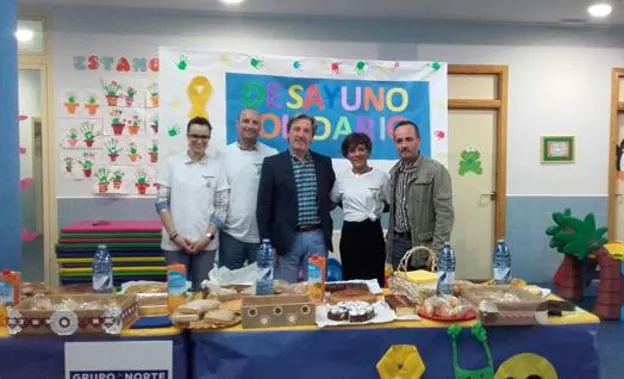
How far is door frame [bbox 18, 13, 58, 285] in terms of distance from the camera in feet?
14.5

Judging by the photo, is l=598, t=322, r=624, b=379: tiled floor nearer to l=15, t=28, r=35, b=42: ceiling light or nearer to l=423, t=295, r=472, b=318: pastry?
l=423, t=295, r=472, b=318: pastry

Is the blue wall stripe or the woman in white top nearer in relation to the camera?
the blue wall stripe

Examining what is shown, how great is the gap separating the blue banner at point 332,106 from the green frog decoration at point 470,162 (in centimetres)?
164

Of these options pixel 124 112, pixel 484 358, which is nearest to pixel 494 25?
pixel 124 112

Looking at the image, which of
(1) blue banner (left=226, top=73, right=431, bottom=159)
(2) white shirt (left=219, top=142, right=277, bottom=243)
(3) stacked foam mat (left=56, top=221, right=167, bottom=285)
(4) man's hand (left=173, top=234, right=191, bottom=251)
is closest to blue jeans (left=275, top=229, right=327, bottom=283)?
(2) white shirt (left=219, top=142, right=277, bottom=243)

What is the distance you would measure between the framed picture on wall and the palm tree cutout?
680 millimetres

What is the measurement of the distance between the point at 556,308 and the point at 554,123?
11.3ft

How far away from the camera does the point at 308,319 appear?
76.8 inches

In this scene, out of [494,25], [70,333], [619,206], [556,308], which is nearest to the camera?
[70,333]

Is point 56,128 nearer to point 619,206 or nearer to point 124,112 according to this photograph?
point 124,112

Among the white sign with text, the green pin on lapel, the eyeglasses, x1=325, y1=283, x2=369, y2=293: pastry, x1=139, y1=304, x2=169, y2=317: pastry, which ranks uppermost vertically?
the green pin on lapel

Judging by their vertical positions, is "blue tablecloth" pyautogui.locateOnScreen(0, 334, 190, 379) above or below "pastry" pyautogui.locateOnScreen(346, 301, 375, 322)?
below

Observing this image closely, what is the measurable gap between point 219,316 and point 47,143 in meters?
3.22

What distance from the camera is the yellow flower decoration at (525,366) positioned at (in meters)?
2.01
